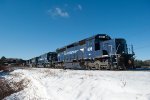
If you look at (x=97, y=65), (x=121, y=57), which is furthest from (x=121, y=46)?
(x=97, y=65)

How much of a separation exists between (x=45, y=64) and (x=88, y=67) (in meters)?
27.8

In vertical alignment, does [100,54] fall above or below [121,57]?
above

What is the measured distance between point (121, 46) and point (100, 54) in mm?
2748

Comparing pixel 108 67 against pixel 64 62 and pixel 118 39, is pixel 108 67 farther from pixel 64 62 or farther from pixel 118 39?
pixel 64 62

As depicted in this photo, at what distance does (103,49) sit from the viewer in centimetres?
2527

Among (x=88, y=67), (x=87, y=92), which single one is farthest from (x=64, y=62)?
(x=87, y=92)

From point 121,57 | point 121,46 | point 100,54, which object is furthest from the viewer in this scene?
point 100,54

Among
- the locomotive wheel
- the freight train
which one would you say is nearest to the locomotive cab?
the freight train

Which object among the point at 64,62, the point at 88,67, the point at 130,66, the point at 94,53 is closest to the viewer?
the point at 130,66

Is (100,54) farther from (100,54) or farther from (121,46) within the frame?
(121,46)

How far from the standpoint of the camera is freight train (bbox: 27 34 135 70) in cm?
2220

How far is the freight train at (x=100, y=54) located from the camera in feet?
72.8

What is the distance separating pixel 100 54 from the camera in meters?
25.0

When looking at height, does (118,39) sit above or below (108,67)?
above
